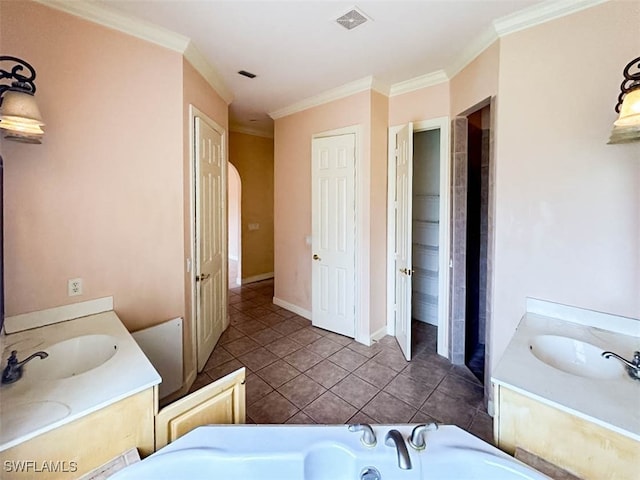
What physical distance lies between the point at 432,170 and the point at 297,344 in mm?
2765

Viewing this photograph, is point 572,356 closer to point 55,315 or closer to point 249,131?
Answer: point 55,315

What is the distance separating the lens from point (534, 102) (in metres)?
1.85

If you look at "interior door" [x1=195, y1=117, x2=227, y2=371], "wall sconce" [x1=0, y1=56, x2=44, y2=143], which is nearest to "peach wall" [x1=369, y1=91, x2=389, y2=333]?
"interior door" [x1=195, y1=117, x2=227, y2=371]

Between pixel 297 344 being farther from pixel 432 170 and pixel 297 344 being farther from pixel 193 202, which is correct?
pixel 432 170

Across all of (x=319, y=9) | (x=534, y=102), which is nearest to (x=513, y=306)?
(x=534, y=102)

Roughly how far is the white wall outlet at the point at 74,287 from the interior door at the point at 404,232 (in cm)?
255

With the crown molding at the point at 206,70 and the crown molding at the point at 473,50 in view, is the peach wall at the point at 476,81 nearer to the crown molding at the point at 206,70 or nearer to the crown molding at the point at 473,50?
the crown molding at the point at 473,50

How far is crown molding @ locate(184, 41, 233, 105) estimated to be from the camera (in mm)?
2256

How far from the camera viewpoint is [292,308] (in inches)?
161

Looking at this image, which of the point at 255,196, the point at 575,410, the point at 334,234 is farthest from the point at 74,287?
the point at 255,196

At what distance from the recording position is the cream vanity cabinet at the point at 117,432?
2.97ft

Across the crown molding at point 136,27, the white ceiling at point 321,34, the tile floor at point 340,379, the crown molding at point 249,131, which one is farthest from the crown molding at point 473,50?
the crown molding at point 249,131

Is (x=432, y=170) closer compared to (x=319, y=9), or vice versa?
(x=319, y=9)

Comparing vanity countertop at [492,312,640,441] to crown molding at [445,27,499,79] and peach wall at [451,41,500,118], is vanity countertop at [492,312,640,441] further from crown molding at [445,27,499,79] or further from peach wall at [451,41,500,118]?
crown molding at [445,27,499,79]
